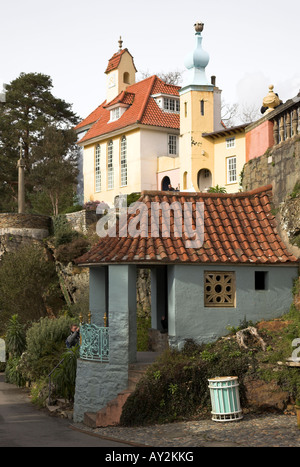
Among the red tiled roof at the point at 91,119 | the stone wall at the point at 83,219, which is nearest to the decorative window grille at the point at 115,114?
the red tiled roof at the point at 91,119

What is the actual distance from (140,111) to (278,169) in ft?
88.2

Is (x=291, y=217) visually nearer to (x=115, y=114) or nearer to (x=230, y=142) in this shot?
(x=230, y=142)

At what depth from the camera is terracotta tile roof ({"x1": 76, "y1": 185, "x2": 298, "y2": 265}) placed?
1530cm

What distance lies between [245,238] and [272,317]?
81.3 inches

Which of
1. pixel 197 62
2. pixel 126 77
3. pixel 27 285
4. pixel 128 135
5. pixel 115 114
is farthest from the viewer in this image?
pixel 126 77

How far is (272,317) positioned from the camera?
52.3ft

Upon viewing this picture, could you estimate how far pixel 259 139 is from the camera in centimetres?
1878

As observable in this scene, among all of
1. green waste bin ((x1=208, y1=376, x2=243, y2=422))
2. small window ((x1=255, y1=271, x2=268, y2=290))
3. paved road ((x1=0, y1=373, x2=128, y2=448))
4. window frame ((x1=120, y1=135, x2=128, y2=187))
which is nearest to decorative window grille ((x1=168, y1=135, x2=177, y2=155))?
window frame ((x1=120, y1=135, x2=128, y2=187))

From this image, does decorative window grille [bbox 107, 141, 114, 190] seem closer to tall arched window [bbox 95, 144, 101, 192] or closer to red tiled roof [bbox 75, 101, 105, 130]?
tall arched window [bbox 95, 144, 101, 192]

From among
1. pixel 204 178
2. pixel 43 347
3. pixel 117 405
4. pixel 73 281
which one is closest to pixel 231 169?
pixel 204 178

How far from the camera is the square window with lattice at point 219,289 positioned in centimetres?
1562

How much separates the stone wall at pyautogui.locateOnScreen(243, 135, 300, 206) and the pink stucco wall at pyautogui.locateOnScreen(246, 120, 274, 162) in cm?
25

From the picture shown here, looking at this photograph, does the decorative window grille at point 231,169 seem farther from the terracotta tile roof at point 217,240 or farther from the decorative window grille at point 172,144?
the terracotta tile roof at point 217,240
